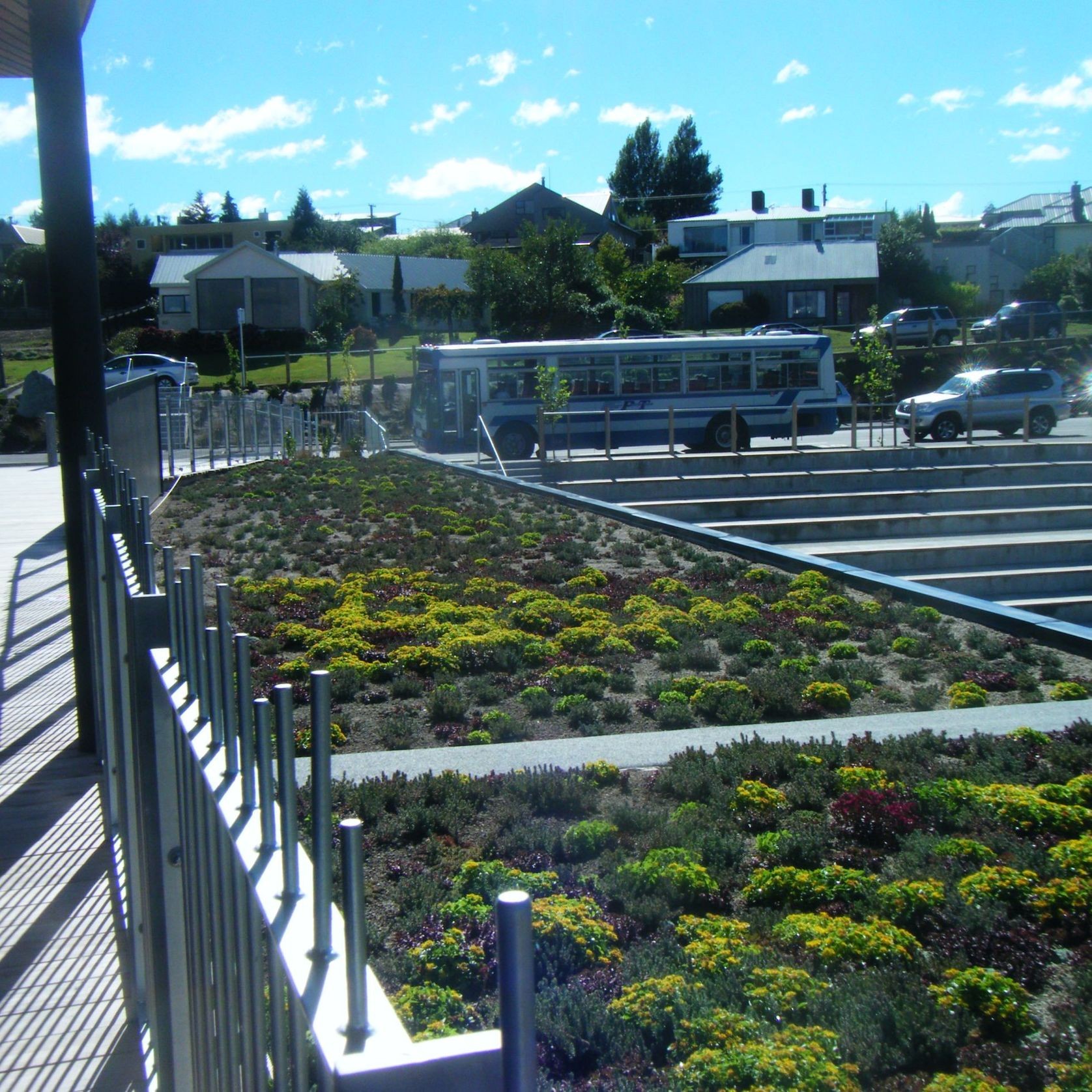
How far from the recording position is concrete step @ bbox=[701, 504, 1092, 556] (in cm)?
1927

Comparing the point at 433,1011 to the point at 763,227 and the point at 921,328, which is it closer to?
the point at 921,328

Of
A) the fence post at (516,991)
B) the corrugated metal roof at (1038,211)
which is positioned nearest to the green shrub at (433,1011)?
the fence post at (516,991)

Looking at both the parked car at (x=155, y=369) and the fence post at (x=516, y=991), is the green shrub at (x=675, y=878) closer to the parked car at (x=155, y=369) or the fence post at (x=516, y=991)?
the fence post at (x=516, y=991)

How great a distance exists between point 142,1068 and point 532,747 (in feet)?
11.5

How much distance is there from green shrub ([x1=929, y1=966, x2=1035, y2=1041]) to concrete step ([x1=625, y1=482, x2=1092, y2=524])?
51.2 ft

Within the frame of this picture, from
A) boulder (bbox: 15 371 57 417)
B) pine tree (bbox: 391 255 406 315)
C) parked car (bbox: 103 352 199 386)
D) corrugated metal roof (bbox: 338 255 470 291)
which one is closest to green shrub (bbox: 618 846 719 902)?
boulder (bbox: 15 371 57 417)

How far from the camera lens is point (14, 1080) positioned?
132 inches

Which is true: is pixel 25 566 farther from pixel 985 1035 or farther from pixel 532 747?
pixel 985 1035

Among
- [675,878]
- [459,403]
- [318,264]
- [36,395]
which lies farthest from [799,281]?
[675,878]

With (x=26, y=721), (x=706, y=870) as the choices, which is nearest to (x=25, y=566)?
(x=26, y=721)

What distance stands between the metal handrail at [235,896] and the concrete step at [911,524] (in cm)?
1590

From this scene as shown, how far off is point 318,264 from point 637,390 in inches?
1803

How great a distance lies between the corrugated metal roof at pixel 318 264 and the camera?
69188 millimetres

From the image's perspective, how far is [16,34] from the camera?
332 inches
